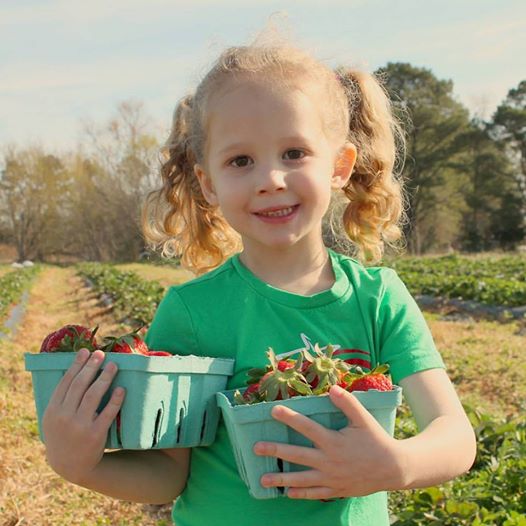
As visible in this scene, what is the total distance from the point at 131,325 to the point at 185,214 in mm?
9552

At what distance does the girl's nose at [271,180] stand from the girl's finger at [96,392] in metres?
0.52

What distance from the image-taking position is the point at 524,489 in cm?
342

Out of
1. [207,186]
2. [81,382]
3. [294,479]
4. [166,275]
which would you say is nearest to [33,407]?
[207,186]

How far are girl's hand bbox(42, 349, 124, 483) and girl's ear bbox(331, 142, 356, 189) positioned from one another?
83cm

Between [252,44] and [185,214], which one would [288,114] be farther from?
[185,214]

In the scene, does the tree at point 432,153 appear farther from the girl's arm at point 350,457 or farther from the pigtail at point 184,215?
the girl's arm at point 350,457

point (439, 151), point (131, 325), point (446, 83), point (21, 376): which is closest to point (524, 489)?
point (21, 376)

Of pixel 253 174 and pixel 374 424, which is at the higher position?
pixel 253 174

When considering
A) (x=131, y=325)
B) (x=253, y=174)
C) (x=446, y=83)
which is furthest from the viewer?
(x=446, y=83)

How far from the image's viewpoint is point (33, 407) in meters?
6.14

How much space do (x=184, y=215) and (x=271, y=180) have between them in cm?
71

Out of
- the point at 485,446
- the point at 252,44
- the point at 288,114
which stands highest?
the point at 252,44

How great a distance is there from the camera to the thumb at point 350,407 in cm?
141

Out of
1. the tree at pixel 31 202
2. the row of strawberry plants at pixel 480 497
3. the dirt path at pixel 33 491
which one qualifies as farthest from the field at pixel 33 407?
the tree at pixel 31 202
